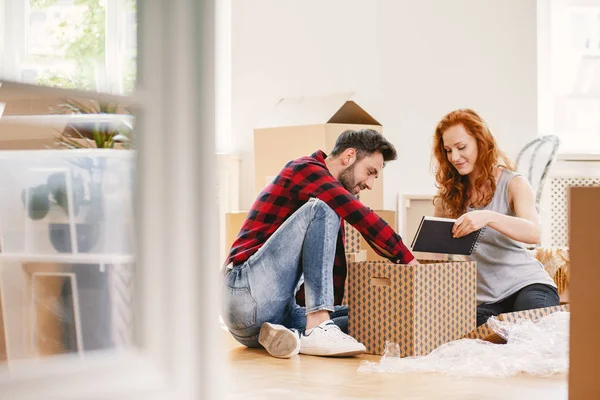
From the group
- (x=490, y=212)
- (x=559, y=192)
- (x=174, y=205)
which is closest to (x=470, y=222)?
(x=490, y=212)

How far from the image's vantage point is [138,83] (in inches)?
34.3

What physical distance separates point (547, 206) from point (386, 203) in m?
0.89

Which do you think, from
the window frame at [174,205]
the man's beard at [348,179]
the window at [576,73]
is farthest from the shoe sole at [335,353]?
the window at [576,73]

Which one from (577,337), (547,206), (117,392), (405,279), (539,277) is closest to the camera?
(117,392)

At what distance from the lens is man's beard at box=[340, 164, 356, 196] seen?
2750mm

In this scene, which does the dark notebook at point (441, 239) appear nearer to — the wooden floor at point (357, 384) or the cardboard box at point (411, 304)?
the cardboard box at point (411, 304)

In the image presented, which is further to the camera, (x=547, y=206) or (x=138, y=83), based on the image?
(x=547, y=206)

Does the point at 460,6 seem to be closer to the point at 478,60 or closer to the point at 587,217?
the point at 478,60

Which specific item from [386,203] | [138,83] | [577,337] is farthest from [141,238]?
[386,203]

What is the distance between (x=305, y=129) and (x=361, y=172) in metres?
0.92

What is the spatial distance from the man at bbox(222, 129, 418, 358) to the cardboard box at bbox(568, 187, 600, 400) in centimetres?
113

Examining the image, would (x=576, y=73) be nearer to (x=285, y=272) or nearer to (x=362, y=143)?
(x=362, y=143)

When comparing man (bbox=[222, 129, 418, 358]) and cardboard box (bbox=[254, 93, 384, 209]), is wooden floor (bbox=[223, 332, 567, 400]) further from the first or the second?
cardboard box (bbox=[254, 93, 384, 209])

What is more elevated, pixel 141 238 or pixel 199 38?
pixel 199 38
